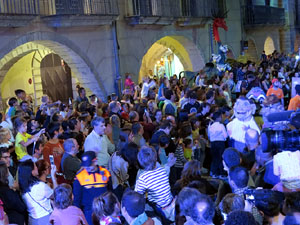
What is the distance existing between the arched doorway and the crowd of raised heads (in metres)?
7.40

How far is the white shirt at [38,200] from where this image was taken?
519cm

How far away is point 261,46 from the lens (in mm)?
26750

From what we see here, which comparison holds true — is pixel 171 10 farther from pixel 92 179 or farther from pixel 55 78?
pixel 92 179

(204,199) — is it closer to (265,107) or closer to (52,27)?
(265,107)

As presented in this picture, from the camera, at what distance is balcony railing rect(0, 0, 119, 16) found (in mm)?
11431

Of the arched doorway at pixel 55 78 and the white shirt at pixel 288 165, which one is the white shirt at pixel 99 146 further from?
the arched doorway at pixel 55 78

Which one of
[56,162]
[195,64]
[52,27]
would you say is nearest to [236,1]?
[195,64]

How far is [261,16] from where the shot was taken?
2531 cm

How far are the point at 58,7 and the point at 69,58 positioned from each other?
67.7 inches

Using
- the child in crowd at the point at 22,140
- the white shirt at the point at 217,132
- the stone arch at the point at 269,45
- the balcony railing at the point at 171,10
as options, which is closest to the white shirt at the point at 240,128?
the white shirt at the point at 217,132

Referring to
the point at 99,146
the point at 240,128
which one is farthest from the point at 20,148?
the point at 240,128

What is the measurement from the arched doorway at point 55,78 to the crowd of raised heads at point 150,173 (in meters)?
7.40

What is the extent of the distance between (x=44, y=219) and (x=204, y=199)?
206 centimetres

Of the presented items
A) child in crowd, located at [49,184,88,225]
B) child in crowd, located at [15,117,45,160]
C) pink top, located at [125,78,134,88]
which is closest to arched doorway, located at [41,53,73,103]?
pink top, located at [125,78,134,88]
